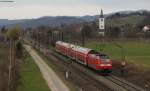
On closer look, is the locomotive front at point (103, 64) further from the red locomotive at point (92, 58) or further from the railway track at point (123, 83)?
the railway track at point (123, 83)

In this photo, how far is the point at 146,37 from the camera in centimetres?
15312

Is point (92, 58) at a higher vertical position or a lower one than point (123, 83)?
higher

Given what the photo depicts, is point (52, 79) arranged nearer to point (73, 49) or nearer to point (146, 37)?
point (73, 49)

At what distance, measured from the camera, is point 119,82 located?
5753 cm

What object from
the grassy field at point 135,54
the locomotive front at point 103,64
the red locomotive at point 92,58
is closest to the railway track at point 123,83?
the locomotive front at point 103,64

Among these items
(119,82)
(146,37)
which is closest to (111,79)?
(119,82)

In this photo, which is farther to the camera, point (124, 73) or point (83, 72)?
point (83, 72)

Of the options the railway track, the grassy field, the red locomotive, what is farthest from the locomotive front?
the grassy field

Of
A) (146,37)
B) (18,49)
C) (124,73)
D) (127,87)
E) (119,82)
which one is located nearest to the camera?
(127,87)

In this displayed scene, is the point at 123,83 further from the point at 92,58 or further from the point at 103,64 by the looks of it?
the point at 92,58

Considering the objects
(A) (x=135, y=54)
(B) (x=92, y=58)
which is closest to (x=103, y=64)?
(B) (x=92, y=58)

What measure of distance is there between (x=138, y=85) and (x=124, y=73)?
12024 millimetres

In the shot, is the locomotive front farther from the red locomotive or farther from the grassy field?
the grassy field

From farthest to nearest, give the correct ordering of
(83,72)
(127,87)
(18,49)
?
(18,49), (83,72), (127,87)
